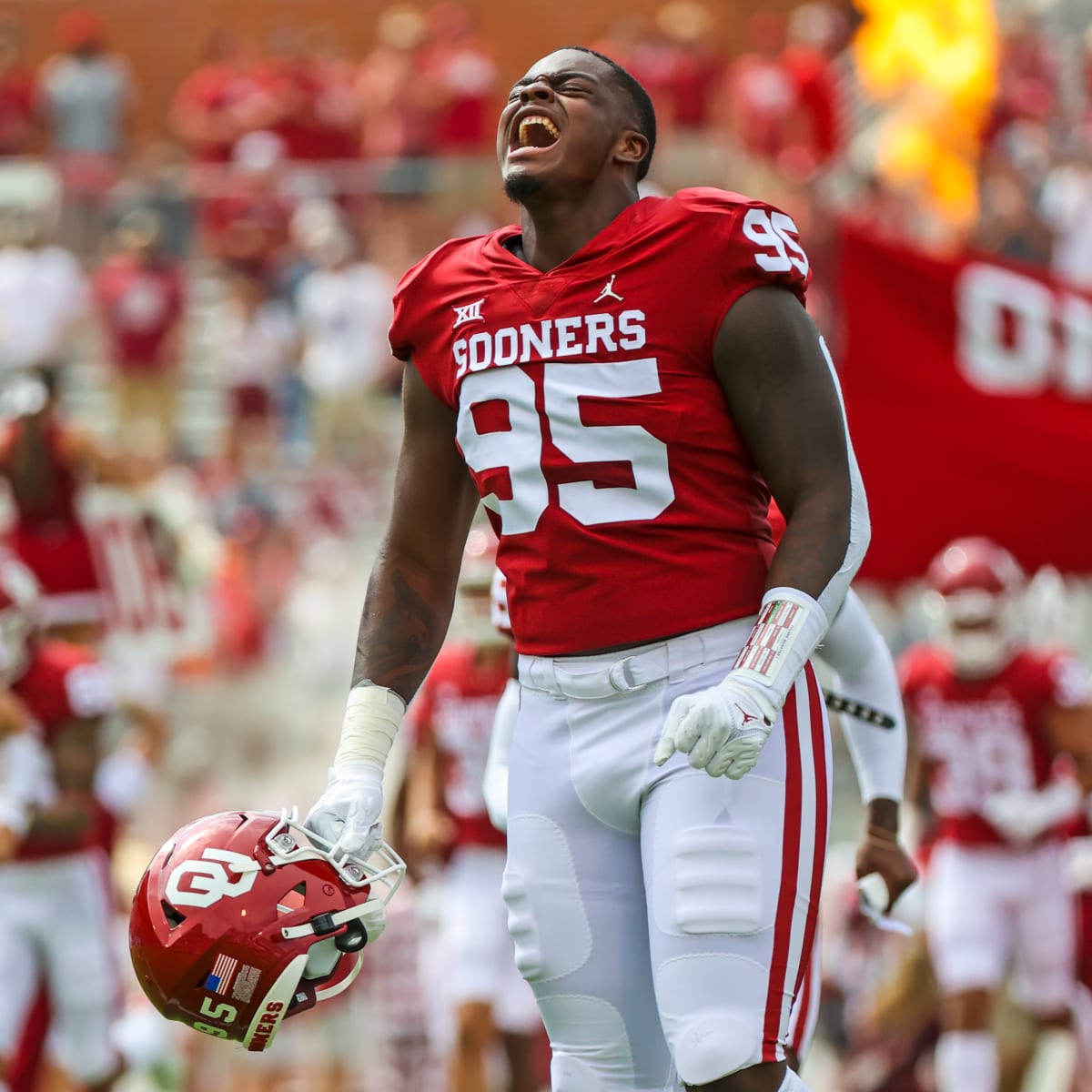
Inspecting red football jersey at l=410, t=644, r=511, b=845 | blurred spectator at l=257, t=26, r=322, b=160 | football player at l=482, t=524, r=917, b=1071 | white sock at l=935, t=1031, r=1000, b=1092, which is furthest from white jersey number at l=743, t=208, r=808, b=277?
blurred spectator at l=257, t=26, r=322, b=160

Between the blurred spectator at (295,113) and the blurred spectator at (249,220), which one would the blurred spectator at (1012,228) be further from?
the blurred spectator at (295,113)

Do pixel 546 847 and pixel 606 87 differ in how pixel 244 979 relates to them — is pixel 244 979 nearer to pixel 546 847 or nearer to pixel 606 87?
pixel 546 847

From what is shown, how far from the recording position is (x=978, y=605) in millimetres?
7609

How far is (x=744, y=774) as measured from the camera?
10.4 feet

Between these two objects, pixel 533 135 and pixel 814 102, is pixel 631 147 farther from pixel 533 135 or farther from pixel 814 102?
pixel 814 102

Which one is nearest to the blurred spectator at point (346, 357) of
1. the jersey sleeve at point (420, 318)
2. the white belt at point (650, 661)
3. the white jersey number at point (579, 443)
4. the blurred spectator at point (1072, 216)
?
the blurred spectator at point (1072, 216)

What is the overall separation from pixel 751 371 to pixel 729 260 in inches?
6.8

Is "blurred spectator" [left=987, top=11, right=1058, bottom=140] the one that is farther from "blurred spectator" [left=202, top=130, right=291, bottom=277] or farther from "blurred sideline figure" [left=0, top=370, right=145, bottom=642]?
"blurred sideline figure" [left=0, top=370, right=145, bottom=642]

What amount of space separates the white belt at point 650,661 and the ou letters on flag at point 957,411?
4.85 metres

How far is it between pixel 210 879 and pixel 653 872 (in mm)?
682

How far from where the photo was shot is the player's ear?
349 cm

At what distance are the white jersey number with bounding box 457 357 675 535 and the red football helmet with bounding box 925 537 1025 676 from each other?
14.7 ft

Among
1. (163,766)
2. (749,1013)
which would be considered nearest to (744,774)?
(749,1013)

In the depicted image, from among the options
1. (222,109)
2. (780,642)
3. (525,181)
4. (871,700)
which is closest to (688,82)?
(222,109)
